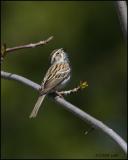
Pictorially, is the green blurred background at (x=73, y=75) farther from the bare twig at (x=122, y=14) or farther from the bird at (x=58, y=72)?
the bare twig at (x=122, y=14)

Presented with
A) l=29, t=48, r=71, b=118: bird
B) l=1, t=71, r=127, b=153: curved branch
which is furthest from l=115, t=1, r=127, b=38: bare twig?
l=29, t=48, r=71, b=118: bird

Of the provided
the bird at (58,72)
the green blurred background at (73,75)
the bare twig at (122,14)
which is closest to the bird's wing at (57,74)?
the bird at (58,72)

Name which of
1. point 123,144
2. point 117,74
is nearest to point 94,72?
point 117,74

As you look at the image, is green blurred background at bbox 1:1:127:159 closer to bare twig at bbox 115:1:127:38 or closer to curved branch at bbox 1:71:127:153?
curved branch at bbox 1:71:127:153

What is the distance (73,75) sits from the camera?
18234 millimetres

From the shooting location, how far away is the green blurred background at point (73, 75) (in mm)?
18594

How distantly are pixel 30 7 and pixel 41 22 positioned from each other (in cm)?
68

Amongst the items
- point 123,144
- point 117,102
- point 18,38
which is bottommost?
point 123,144

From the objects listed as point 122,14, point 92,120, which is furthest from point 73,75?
point 122,14

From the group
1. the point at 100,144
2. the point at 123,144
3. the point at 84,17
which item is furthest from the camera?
the point at 84,17

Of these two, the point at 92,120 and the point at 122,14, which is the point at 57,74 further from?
the point at 122,14

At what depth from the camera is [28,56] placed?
1973 centimetres

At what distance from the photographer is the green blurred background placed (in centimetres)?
1859

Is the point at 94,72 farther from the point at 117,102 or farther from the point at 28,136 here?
the point at 28,136
